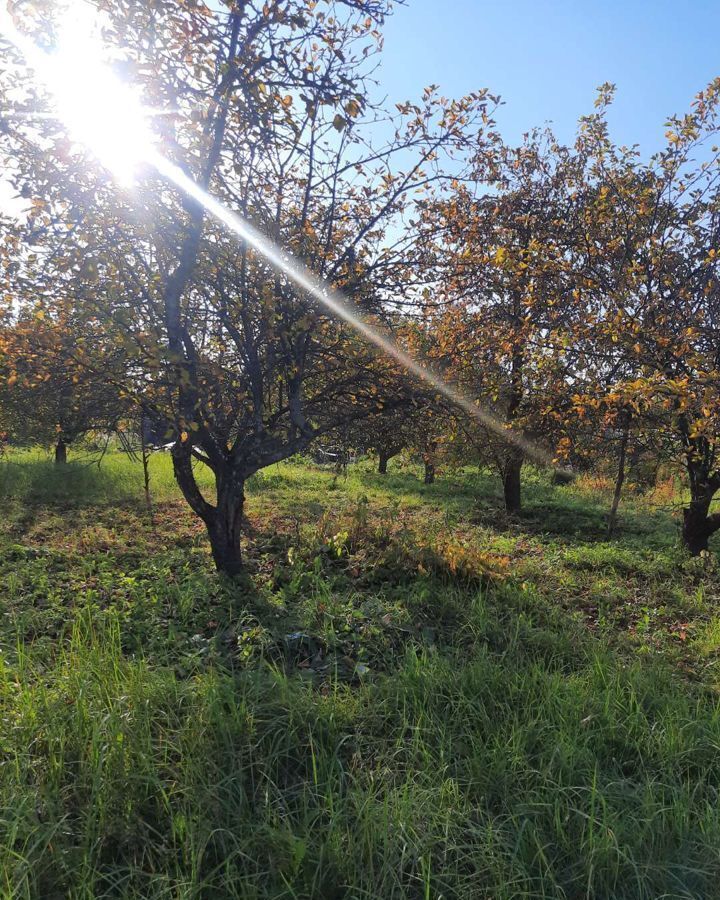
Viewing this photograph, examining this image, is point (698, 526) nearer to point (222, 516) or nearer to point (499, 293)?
point (499, 293)

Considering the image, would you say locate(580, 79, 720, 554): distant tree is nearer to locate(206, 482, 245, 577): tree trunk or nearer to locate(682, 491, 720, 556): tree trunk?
locate(682, 491, 720, 556): tree trunk

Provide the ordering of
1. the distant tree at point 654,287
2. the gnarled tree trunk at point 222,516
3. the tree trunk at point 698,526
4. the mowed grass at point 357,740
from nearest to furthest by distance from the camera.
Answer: the mowed grass at point 357,740
the distant tree at point 654,287
the gnarled tree trunk at point 222,516
the tree trunk at point 698,526

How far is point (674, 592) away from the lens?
589 cm

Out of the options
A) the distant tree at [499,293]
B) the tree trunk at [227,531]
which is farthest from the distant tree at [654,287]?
the tree trunk at [227,531]

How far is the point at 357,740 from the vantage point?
2.72 m

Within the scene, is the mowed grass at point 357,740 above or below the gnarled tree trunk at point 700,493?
below

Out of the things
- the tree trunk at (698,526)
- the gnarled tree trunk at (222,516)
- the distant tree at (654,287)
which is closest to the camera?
the distant tree at (654,287)

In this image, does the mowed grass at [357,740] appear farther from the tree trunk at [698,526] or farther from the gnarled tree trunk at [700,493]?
the tree trunk at [698,526]

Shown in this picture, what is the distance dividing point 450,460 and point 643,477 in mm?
3354

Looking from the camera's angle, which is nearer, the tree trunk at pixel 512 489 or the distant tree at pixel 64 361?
the distant tree at pixel 64 361

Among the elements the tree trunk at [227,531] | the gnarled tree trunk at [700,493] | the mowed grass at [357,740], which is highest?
the gnarled tree trunk at [700,493]

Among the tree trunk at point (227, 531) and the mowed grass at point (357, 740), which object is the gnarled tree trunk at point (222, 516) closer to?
the tree trunk at point (227, 531)

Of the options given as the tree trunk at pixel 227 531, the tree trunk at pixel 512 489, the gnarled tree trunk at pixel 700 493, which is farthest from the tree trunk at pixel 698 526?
the tree trunk at pixel 227 531

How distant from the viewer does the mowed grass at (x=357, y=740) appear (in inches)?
Answer: 79.0
